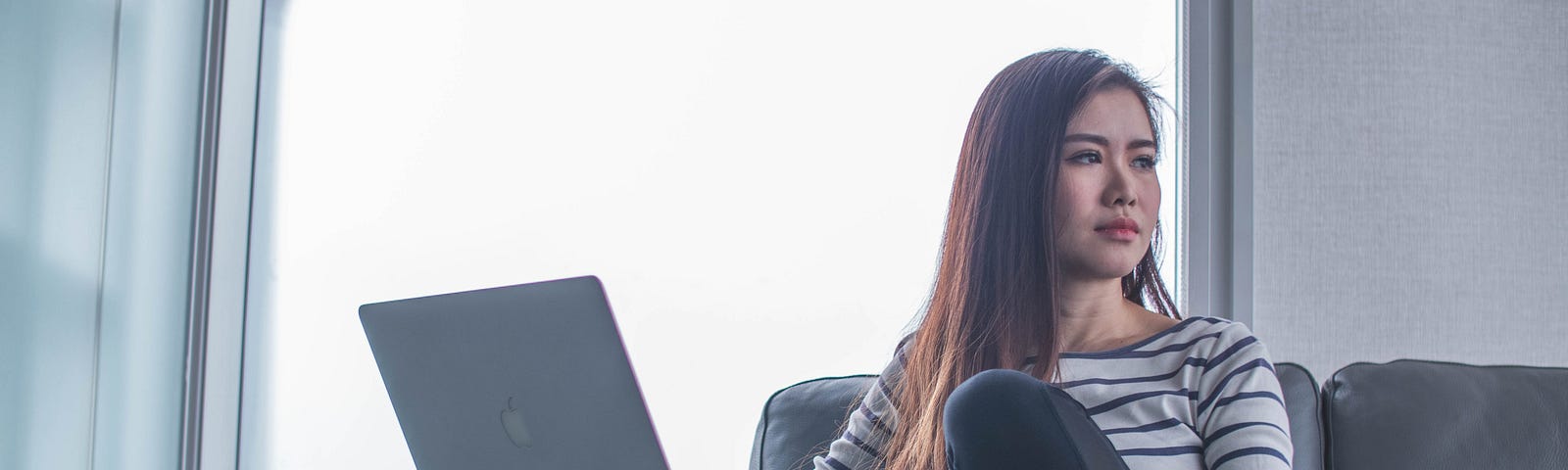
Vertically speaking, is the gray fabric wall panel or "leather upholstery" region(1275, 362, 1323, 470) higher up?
the gray fabric wall panel

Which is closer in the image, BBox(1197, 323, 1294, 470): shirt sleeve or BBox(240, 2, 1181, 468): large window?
BBox(1197, 323, 1294, 470): shirt sleeve

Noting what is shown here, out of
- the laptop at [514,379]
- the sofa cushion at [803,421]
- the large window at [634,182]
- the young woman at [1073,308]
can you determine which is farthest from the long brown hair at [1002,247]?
the large window at [634,182]

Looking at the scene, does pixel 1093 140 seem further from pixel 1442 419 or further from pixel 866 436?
pixel 1442 419

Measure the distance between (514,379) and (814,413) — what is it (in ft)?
1.95

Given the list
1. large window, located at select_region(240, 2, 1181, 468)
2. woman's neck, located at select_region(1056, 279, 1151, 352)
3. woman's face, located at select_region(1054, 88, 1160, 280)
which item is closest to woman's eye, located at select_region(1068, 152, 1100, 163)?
woman's face, located at select_region(1054, 88, 1160, 280)

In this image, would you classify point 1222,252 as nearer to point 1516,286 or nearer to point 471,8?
point 1516,286

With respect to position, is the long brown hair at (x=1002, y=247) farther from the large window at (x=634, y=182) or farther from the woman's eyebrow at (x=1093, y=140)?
the large window at (x=634, y=182)

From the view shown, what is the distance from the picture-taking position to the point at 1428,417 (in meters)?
1.22

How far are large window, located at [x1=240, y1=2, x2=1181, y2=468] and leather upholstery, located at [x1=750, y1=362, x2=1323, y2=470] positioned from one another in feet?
1.48

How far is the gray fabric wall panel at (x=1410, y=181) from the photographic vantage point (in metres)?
1.80

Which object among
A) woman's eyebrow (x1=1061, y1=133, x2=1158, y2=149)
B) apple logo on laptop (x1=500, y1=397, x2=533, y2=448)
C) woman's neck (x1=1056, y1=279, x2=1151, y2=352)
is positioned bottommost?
apple logo on laptop (x1=500, y1=397, x2=533, y2=448)

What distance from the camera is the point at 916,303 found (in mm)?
1874

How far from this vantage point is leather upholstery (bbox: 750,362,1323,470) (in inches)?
50.5

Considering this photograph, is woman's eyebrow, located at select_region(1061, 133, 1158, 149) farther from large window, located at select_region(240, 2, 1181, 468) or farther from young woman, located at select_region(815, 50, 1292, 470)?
large window, located at select_region(240, 2, 1181, 468)
